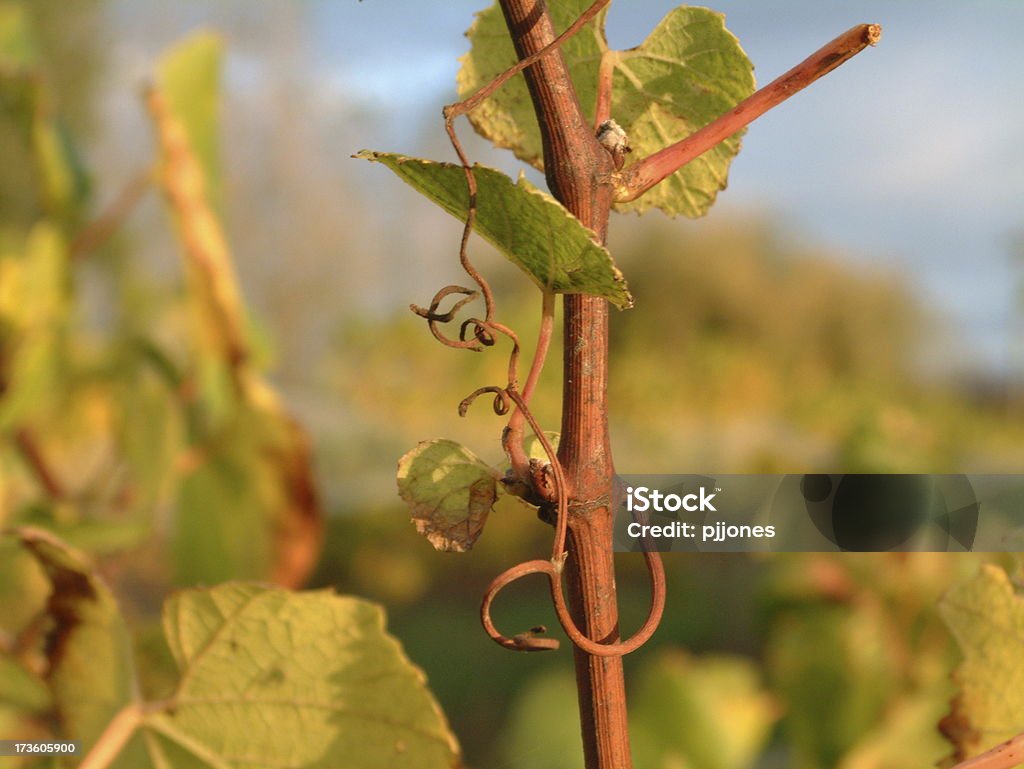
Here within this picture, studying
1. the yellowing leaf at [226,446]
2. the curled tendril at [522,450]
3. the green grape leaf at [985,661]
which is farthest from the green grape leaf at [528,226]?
the yellowing leaf at [226,446]

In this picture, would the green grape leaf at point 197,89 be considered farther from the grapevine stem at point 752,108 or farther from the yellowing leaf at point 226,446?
the grapevine stem at point 752,108

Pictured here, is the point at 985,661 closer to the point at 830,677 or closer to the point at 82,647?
the point at 82,647

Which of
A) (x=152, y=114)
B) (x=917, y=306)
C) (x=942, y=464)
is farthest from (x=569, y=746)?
(x=917, y=306)

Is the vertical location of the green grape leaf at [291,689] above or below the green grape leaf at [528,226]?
below

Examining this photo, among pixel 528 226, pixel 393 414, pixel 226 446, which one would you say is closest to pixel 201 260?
pixel 226 446

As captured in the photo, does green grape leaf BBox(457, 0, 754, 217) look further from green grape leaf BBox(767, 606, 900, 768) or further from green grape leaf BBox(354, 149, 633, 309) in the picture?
green grape leaf BBox(767, 606, 900, 768)

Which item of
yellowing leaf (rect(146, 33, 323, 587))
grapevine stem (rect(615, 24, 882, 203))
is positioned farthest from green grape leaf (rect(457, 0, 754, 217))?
yellowing leaf (rect(146, 33, 323, 587))
